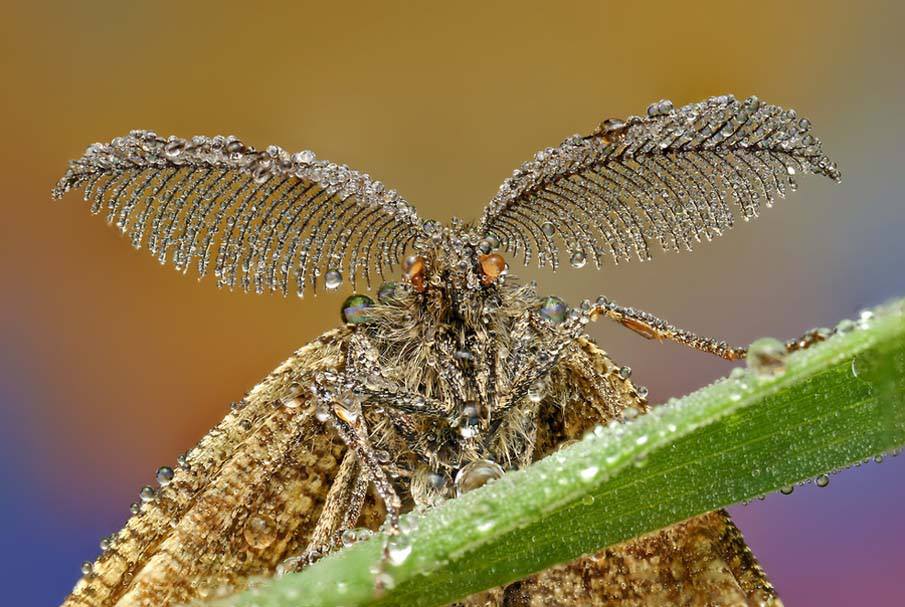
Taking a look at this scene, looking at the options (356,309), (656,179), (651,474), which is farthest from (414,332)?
(651,474)

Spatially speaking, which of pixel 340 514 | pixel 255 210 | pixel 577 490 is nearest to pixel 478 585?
pixel 577 490

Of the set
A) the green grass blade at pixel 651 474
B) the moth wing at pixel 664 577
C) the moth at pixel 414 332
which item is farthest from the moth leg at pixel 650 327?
the green grass blade at pixel 651 474

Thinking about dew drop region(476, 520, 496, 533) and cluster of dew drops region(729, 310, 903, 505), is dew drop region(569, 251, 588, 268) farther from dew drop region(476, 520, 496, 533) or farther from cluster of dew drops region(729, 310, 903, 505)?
dew drop region(476, 520, 496, 533)

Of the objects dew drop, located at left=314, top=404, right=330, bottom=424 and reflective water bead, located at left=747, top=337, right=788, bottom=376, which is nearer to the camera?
reflective water bead, located at left=747, top=337, right=788, bottom=376

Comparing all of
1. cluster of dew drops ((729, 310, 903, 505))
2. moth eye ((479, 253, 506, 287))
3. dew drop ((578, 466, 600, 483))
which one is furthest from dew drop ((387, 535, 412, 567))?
moth eye ((479, 253, 506, 287))

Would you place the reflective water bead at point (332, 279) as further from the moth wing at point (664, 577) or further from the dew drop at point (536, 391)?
the moth wing at point (664, 577)

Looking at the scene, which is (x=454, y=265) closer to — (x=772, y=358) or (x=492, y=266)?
(x=492, y=266)

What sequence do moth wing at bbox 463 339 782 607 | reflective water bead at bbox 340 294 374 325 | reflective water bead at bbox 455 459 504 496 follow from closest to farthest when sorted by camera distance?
reflective water bead at bbox 455 459 504 496 < moth wing at bbox 463 339 782 607 < reflective water bead at bbox 340 294 374 325
